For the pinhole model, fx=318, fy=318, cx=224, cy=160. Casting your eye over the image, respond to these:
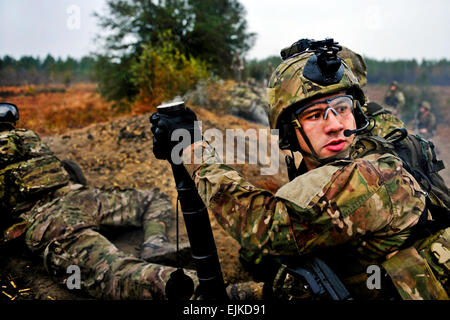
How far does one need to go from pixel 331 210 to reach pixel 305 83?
81cm

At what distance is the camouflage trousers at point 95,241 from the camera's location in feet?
9.29

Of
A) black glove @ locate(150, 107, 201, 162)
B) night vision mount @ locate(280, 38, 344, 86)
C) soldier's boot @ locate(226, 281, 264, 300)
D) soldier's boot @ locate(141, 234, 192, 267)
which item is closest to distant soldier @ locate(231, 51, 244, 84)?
soldier's boot @ locate(141, 234, 192, 267)

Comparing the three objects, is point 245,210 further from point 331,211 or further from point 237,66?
point 237,66

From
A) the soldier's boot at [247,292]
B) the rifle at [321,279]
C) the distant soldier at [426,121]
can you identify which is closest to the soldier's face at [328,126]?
the rifle at [321,279]

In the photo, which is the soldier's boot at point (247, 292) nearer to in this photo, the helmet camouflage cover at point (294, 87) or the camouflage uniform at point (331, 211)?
the camouflage uniform at point (331, 211)

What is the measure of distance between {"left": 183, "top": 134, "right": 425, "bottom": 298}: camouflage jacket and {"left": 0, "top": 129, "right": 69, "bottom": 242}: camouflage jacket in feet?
8.79

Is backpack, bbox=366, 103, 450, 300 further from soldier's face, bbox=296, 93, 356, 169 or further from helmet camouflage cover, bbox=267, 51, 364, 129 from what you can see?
helmet camouflage cover, bbox=267, 51, 364, 129

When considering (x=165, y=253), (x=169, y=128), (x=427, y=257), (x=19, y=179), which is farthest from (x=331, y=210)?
(x=19, y=179)

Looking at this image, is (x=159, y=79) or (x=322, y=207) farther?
(x=159, y=79)

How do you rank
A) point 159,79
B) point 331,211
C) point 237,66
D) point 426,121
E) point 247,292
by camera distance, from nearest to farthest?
point 331,211 < point 247,292 < point 159,79 < point 426,121 < point 237,66

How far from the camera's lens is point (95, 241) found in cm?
326

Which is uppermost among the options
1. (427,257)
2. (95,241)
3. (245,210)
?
(245,210)

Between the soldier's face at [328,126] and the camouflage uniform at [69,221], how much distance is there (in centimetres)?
170

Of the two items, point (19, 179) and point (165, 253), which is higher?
point (19, 179)
